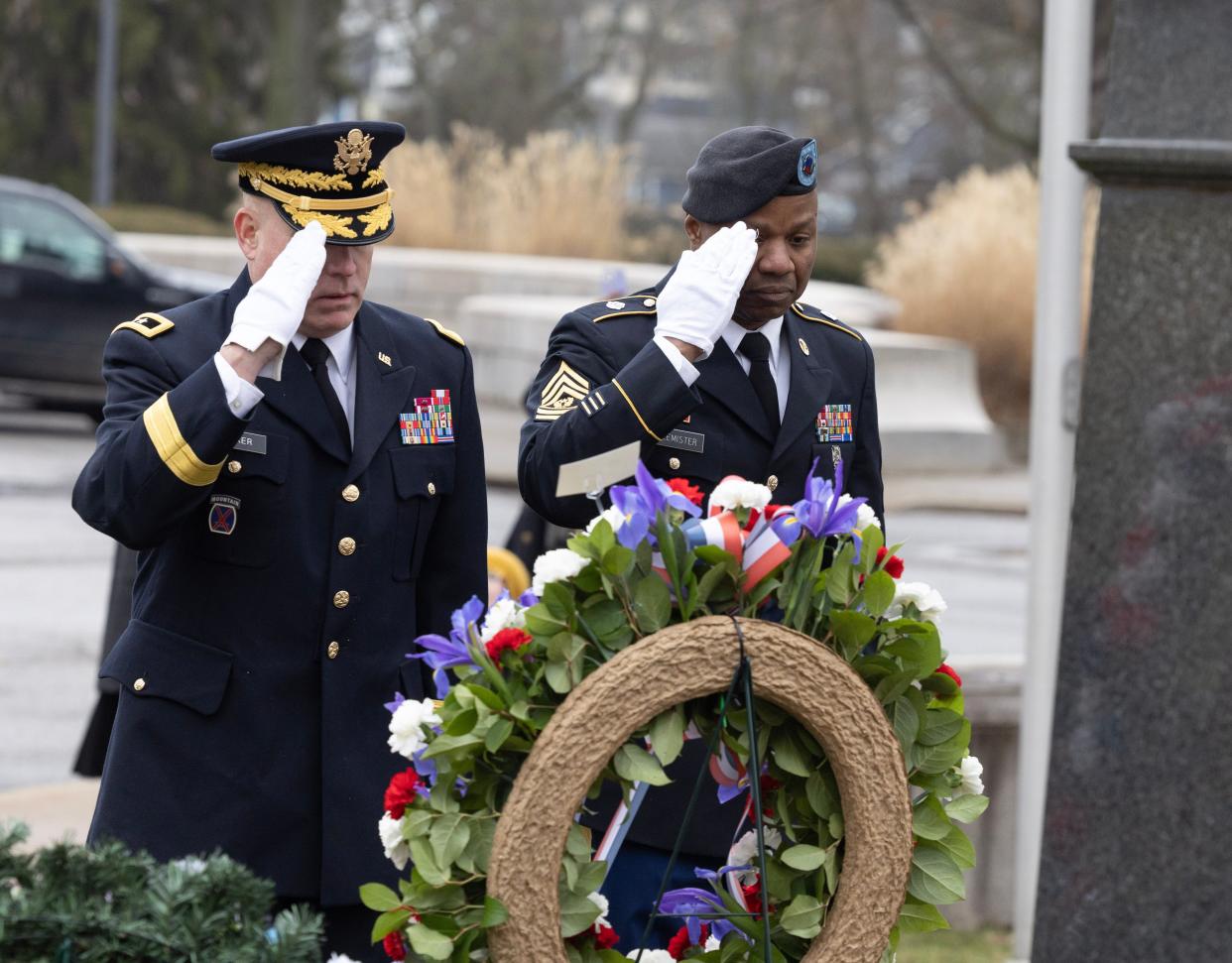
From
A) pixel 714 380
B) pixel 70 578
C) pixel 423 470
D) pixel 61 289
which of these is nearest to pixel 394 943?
pixel 423 470

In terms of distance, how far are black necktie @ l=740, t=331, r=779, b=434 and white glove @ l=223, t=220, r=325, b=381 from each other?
0.82 meters

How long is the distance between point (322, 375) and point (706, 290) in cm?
60

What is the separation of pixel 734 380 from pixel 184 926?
1.58m

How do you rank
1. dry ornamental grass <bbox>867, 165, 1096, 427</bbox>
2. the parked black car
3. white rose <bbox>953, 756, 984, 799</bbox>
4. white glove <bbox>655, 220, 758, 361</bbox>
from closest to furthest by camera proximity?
white rose <bbox>953, 756, 984, 799</bbox> → white glove <bbox>655, 220, 758, 361</bbox> → the parked black car → dry ornamental grass <bbox>867, 165, 1096, 427</bbox>

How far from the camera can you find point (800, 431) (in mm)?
3369

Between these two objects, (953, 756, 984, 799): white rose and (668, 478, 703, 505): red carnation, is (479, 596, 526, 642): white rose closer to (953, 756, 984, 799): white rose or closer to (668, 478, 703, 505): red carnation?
(668, 478, 703, 505): red carnation

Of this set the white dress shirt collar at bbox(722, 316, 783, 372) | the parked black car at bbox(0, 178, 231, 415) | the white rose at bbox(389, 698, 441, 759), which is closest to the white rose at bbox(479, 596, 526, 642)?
the white rose at bbox(389, 698, 441, 759)

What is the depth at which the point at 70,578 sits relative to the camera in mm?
11195

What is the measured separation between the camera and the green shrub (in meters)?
2.00

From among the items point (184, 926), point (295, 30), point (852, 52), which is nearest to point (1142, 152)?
point (184, 926)

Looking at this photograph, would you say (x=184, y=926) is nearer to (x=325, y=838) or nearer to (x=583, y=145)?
(x=325, y=838)

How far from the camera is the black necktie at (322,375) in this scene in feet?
10.4

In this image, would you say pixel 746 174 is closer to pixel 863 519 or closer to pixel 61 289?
pixel 863 519

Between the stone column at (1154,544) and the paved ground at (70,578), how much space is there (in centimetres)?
97
